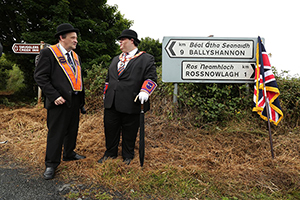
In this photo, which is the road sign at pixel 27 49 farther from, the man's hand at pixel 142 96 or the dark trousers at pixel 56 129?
the man's hand at pixel 142 96

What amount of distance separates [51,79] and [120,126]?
1.19 meters

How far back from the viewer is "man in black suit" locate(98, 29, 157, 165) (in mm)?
2793

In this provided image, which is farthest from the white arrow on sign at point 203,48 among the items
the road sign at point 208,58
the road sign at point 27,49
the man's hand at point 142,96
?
the road sign at point 27,49

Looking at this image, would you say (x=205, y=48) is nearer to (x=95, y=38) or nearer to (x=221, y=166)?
(x=221, y=166)

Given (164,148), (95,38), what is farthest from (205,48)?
(95,38)

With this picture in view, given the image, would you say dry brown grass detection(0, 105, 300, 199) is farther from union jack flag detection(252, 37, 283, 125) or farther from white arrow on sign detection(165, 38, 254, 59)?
white arrow on sign detection(165, 38, 254, 59)

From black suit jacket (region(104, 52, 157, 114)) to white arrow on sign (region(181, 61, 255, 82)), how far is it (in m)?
1.72

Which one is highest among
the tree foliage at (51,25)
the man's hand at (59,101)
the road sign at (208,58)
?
the tree foliage at (51,25)

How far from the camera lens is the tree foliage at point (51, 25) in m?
7.93

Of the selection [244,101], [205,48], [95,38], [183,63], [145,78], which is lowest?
[244,101]

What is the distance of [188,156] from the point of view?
3.35m

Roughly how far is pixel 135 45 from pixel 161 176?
193 cm

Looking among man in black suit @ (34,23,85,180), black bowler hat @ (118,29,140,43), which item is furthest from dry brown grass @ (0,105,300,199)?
black bowler hat @ (118,29,140,43)

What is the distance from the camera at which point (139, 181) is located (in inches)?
100
